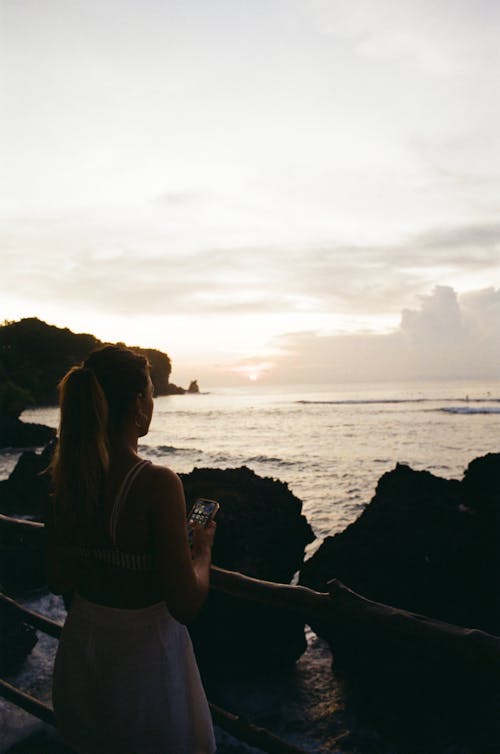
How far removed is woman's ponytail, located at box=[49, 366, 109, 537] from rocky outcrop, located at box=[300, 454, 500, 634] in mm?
5350

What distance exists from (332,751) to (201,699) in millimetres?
4280

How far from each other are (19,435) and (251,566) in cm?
3314

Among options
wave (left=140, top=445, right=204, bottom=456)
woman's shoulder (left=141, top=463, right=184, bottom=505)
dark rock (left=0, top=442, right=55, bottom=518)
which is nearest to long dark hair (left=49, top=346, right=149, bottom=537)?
woman's shoulder (left=141, top=463, right=184, bottom=505)

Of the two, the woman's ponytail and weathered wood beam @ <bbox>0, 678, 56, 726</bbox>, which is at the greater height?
the woman's ponytail

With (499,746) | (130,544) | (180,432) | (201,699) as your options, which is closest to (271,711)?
(499,746)

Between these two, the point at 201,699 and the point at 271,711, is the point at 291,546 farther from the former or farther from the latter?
the point at 201,699

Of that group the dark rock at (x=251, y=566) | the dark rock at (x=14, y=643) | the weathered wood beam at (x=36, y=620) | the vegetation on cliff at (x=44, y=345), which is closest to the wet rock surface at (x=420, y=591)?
the dark rock at (x=251, y=566)

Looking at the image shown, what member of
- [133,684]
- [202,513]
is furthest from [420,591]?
[133,684]

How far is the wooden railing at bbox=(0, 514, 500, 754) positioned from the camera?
217 cm

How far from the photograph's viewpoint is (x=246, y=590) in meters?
2.85

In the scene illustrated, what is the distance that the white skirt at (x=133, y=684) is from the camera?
1.99 m

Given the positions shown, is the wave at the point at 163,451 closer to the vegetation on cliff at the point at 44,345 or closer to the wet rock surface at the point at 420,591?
the wet rock surface at the point at 420,591

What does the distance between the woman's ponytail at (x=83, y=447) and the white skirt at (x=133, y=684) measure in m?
0.43

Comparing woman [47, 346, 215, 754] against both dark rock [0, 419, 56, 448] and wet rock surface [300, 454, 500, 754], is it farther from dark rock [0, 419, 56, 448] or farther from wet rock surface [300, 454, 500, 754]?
dark rock [0, 419, 56, 448]
